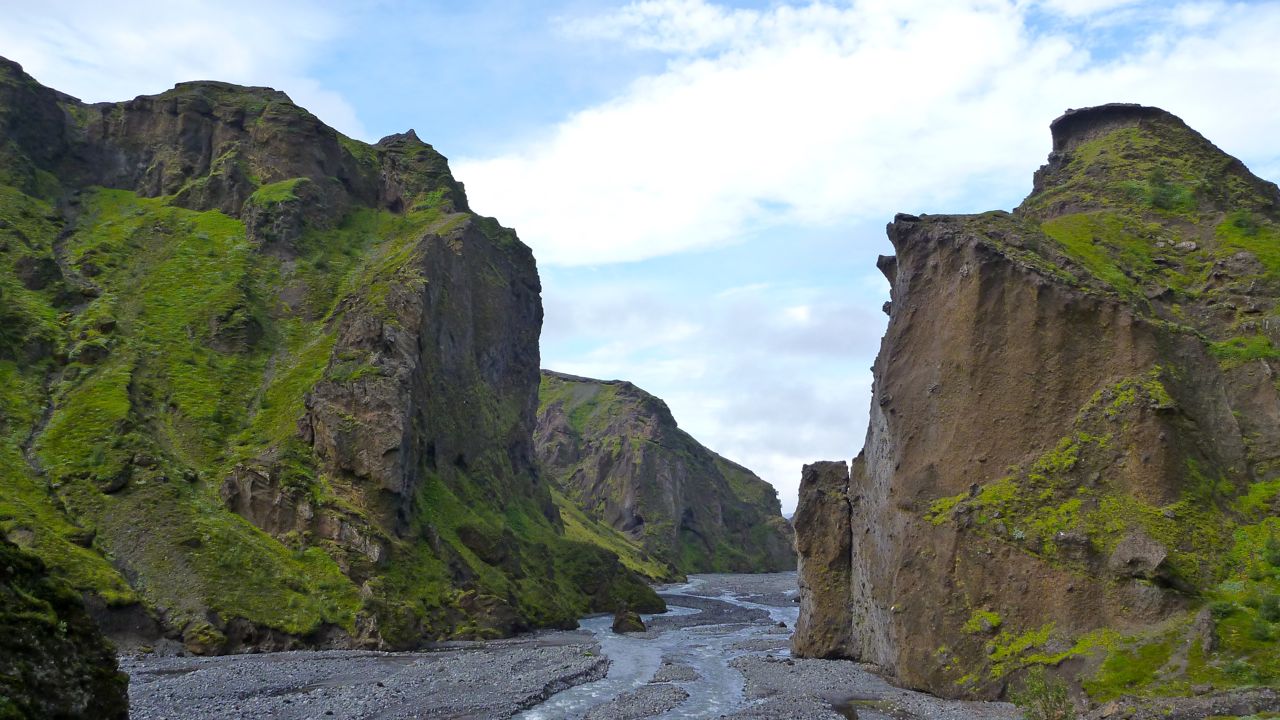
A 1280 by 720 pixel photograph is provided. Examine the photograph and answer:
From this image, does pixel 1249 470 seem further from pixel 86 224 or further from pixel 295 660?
pixel 86 224

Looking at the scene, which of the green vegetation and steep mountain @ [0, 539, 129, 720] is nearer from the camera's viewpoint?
steep mountain @ [0, 539, 129, 720]

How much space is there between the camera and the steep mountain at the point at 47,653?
61.7ft

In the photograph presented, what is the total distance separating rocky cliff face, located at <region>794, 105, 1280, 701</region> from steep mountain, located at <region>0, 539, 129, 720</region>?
118 ft

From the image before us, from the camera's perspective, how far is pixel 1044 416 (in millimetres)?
45438

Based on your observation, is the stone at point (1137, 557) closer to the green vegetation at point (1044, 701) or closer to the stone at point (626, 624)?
the green vegetation at point (1044, 701)

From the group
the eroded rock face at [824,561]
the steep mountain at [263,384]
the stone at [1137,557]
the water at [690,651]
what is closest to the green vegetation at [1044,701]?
the stone at [1137,557]

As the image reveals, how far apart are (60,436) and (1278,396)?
8770cm

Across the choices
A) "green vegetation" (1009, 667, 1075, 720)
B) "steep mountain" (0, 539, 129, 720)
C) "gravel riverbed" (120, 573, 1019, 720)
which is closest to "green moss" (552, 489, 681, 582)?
"gravel riverbed" (120, 573, 1019, 720)

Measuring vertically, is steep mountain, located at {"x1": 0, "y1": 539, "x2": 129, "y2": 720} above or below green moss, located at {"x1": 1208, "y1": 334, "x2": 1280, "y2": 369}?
below

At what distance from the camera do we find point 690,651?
226 feet

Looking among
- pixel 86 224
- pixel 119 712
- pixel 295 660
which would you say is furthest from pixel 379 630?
pixel 86 224

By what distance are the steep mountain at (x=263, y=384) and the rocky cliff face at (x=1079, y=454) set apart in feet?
132

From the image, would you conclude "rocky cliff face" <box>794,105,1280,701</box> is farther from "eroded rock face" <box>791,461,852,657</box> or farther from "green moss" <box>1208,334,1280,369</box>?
"eroded rock face" <box>791,461,852,657</box>

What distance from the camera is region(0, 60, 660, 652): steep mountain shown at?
64.1 meters
